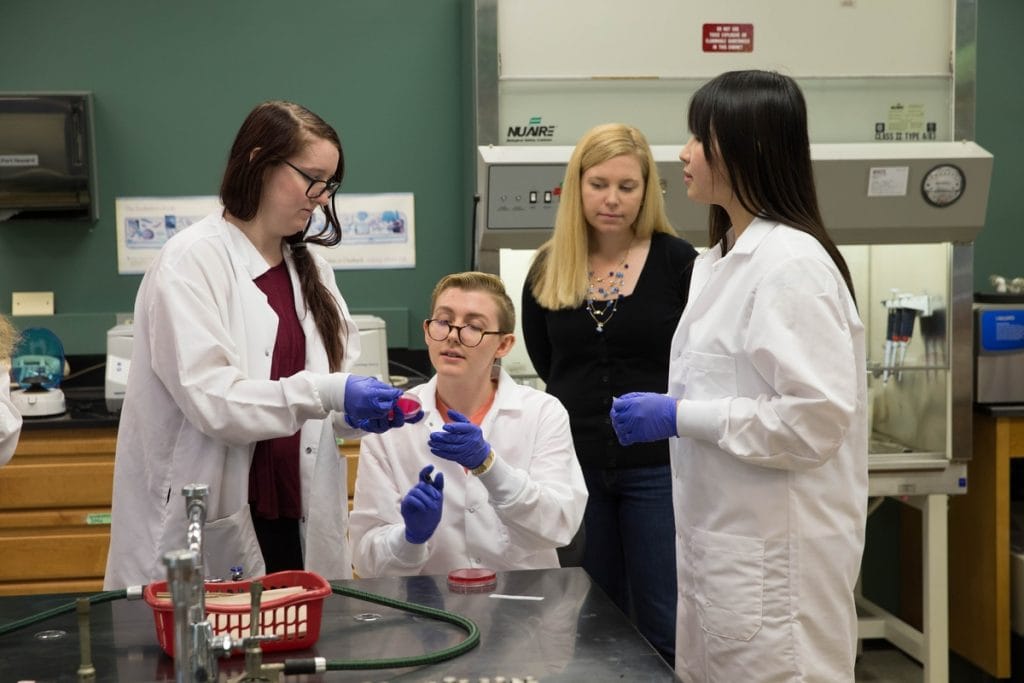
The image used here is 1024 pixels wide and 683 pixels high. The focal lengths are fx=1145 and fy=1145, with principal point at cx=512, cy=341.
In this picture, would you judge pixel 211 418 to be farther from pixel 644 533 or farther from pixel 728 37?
pixel 728 37

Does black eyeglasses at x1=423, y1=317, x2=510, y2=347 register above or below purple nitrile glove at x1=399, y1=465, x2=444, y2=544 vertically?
above

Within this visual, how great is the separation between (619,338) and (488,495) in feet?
1.97

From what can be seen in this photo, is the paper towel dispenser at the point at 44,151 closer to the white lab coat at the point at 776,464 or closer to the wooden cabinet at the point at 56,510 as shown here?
the wooden cabinet at the point at 56,510

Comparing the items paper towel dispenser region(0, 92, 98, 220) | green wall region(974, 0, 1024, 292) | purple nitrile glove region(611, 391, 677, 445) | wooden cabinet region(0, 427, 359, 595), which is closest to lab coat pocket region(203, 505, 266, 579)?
purple nitrile glove region(611, 391, 677, 445)

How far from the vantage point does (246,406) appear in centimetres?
186

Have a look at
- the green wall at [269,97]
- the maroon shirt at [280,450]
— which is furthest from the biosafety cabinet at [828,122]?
the maroon shirt at [280,450]

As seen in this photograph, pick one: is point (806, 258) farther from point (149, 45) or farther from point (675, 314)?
point (149, 45)

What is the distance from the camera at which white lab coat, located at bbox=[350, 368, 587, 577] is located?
1.92m

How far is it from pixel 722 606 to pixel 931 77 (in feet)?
6.75

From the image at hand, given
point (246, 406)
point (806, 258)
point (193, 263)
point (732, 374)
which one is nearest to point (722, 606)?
point (732, 374)

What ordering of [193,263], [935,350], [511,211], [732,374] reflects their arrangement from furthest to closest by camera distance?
1. [935,350]
2. [511,211]
3. [193,263]
4. [732,374]

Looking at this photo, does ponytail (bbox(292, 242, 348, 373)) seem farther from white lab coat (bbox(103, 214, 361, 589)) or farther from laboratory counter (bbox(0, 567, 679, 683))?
laboratory counter (bbox(0, 567, 679, 683))

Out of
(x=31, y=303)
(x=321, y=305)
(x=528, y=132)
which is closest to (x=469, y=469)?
(x=321, y=305)

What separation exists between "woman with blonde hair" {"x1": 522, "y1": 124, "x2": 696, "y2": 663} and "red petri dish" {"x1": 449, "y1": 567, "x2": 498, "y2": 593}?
765 mm
